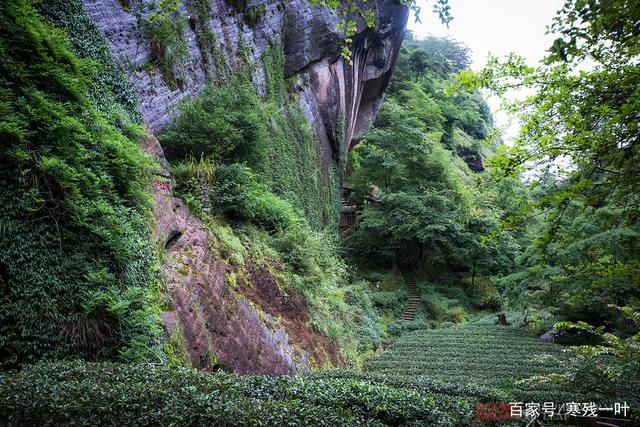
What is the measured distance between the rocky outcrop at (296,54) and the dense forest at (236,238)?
0.30ft

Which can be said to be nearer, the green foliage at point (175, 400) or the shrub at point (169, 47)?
the green foliage at point (175, 400)

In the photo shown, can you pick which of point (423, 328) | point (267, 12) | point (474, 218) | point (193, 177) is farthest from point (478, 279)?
point (193, 177)

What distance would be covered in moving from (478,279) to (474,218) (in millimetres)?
4738

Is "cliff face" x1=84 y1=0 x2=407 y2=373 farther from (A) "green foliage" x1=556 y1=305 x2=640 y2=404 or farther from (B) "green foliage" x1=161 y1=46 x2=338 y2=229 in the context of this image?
(A) "green foliage" x1=556 y1=305 x2=640 y2=404

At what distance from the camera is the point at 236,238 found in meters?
8.12

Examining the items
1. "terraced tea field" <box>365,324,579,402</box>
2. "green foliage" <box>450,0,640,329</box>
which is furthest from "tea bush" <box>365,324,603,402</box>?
"green foliage" <box>450,0,640,329</box>

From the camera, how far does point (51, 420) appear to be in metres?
2.57

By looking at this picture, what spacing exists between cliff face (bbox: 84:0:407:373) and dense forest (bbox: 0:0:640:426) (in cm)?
5

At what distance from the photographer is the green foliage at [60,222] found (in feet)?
12.6

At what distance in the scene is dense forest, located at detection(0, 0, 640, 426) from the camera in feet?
11.4

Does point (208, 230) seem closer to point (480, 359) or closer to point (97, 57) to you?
point (97, 57)

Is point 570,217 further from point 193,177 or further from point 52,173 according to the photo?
point 52,173

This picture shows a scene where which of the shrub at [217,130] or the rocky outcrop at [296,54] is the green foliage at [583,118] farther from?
the rocky outcrop at [296,54]

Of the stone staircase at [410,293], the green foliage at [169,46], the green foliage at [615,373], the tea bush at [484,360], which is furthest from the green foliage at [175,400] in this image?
the stone staircase at [410,293]
